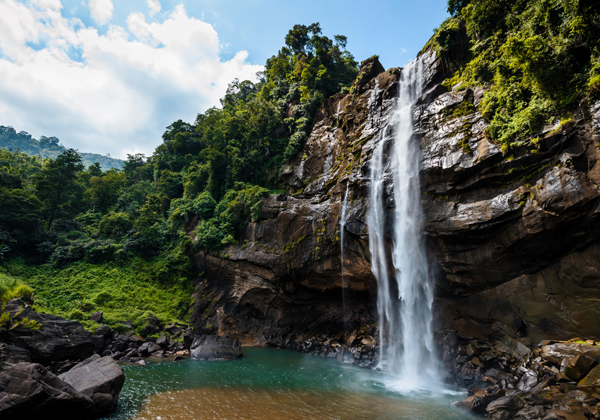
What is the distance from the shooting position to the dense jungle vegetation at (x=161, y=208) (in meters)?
21.0

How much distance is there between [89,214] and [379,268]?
3036 centimetres

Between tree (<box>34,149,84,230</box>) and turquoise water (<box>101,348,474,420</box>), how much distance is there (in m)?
23.6

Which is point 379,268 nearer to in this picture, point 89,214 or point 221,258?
point 221,258

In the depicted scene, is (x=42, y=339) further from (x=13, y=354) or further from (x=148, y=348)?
(x=148, y=348)

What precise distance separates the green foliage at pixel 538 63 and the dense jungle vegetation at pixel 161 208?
48.6ft

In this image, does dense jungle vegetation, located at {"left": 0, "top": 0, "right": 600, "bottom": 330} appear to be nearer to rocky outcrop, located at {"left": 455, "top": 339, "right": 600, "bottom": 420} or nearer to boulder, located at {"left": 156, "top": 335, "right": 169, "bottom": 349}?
boulder, located at {"left": 156, "top": 335, "right": 169, "bottom": 349}

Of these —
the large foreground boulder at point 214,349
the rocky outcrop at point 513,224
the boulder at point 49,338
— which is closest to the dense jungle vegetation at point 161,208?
the boulder at point 49,338

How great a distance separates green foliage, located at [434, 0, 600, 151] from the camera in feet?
33.6

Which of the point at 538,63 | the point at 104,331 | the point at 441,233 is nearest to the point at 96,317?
the point at 104,331

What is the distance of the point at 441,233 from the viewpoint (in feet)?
44.2

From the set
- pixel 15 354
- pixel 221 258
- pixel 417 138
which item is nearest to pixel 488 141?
pixel 417 138

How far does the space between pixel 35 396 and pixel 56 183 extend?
29310 mm

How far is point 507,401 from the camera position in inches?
344

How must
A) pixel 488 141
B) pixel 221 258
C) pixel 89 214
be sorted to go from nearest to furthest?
pixel 488 141, pixel 221 258, pixel 89 214
